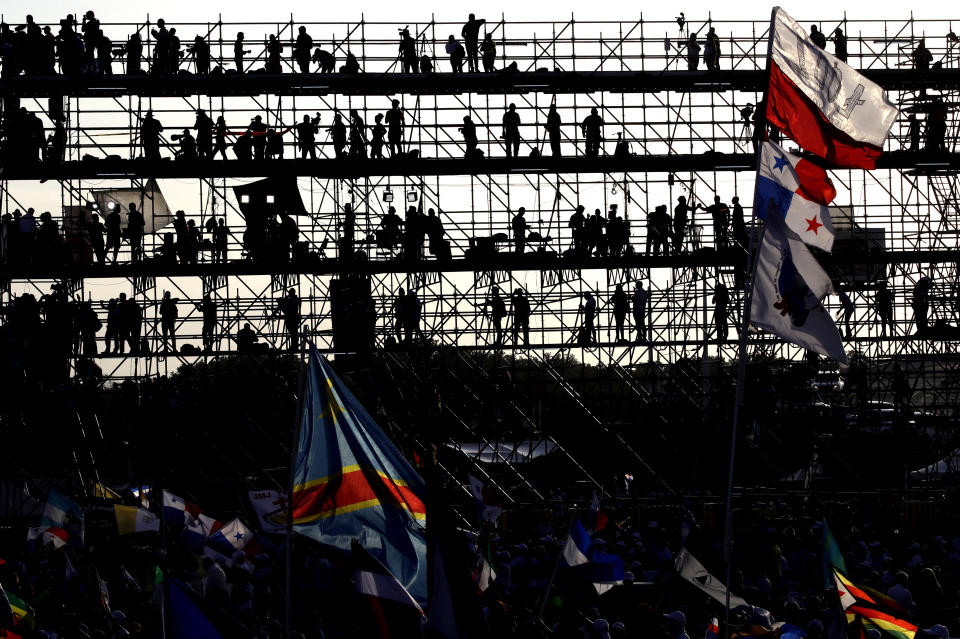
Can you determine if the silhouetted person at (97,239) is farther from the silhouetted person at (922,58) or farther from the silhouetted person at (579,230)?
the silhouetted person at (922,58)

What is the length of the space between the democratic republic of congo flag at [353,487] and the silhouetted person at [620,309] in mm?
Answer: 17417

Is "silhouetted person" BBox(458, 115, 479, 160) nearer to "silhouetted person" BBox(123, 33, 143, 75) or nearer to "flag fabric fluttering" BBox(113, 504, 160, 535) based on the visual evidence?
"silhouetted person" BBox(123, 33, 143, 75)

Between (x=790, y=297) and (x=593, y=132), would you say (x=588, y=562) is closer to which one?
(x=790, y=297)

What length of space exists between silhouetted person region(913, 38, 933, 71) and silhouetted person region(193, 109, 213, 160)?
1309cm

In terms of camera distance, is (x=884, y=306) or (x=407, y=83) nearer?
(x=407, y=83)

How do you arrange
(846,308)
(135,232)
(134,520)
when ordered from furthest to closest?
(846,308) < (135,232) < (134,520)

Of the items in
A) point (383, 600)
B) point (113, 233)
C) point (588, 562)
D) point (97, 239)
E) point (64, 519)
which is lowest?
point (64, 519)

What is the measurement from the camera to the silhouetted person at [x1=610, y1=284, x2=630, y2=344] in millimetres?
27406

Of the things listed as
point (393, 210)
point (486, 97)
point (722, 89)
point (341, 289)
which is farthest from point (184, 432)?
point (722, 89)

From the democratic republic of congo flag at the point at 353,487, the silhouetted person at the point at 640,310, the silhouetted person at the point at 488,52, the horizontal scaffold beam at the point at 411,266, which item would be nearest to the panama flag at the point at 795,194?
the democratic republic of congo flag at the point at 353,487

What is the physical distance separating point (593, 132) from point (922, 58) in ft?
21.1

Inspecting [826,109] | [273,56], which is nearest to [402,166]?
[273,56]

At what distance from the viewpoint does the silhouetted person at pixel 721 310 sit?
27312 millimetres

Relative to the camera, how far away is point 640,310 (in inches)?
1077
